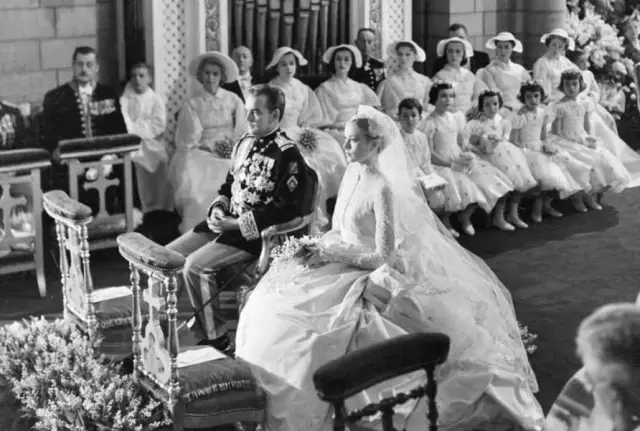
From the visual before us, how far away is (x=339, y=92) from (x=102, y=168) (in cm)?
240

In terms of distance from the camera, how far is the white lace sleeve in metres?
5.21

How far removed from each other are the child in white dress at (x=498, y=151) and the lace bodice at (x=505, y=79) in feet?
3.54

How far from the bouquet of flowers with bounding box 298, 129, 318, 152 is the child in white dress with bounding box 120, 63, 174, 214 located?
1.02 m

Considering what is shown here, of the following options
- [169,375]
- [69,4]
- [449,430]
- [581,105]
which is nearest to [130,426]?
[169,375]

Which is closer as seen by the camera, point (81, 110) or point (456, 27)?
point (81, 110)

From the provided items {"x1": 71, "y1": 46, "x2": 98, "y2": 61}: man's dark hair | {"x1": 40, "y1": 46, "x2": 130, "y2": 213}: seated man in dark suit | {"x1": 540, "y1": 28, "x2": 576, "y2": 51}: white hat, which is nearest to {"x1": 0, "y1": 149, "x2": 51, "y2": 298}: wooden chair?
{"x1": 40, "y1": 46, "x2": 130, "y2": 213}: seated man in dark suit

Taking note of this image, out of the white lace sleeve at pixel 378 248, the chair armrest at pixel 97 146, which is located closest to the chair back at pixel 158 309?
the white lace sleeve at pixel 378 248

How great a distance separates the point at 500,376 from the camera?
4.98 meters

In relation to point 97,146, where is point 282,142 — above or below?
above

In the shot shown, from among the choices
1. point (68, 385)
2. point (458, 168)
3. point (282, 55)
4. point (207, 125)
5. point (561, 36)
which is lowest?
point (68, 385)

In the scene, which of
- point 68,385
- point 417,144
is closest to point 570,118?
point 417,144

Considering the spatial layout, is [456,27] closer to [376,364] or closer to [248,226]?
[248,226]

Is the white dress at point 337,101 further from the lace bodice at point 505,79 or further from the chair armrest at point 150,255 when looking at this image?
the chair armrest at point 150,255

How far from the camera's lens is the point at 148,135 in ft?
28.0
